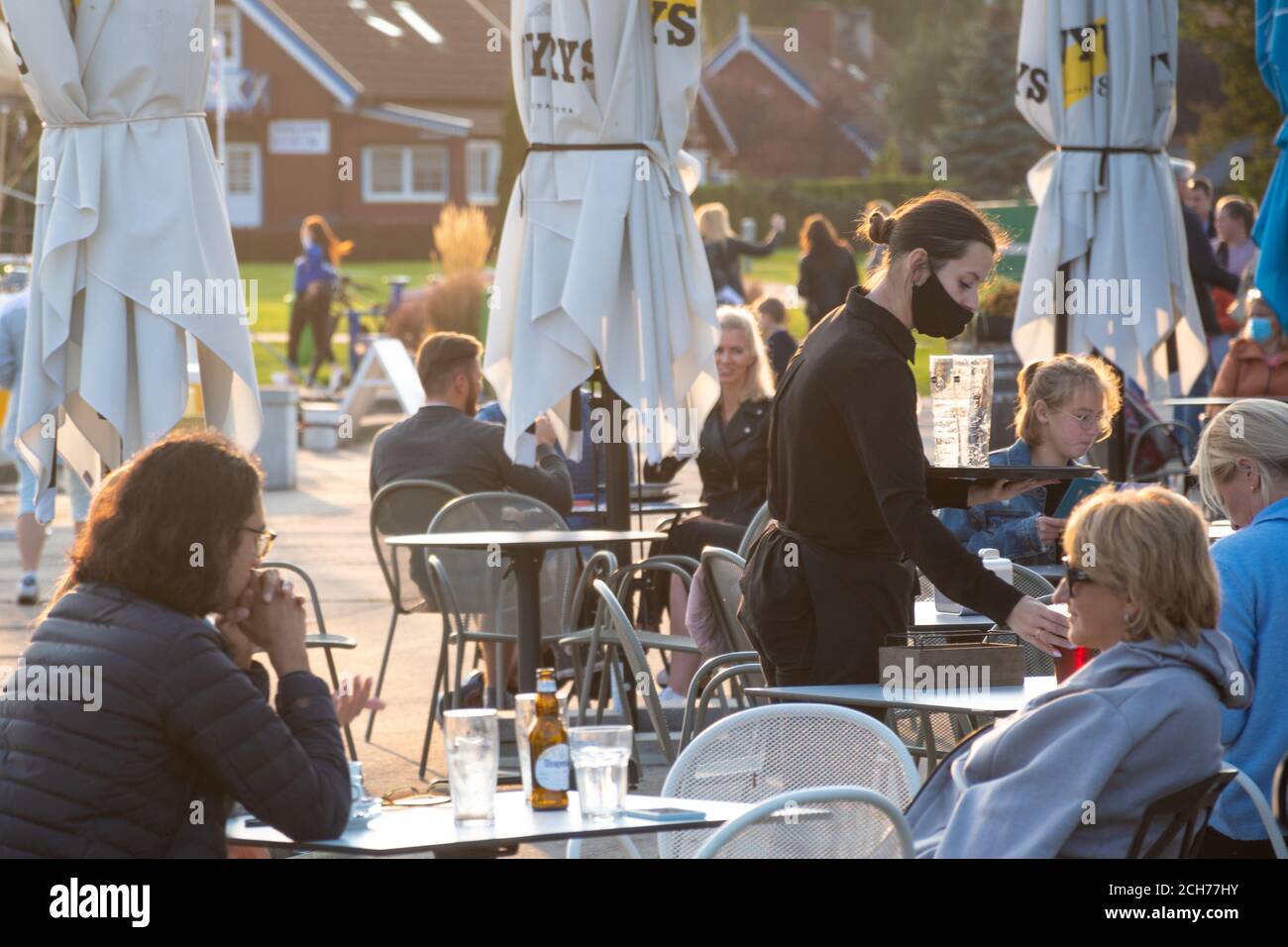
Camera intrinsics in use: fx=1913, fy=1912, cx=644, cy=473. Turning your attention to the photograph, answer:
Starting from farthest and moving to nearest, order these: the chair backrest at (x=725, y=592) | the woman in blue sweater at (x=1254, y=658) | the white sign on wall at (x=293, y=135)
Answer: the white sign on wall at (x=293, y=135), the chair backrest at (x=725, y=592), the woman in blue sweater at (x=1254, y=658)

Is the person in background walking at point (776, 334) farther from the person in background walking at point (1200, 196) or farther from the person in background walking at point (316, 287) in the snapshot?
the person in background walking at point (316, 287)

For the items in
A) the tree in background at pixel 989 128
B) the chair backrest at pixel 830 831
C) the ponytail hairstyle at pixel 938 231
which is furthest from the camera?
the tree in background at pixel 989 128

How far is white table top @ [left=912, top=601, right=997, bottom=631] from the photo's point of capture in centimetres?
474

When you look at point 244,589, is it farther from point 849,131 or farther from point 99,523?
point 849,131

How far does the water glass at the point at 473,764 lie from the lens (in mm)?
3545

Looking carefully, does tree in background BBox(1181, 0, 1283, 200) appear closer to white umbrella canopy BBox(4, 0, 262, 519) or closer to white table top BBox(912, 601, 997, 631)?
white umbrella canopy BBox(4, 0, 262, 519)

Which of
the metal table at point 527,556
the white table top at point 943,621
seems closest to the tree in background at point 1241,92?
the metal table at point 527,556

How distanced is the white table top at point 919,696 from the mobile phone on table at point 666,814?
0.79 m

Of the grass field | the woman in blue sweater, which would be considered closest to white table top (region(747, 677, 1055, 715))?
the woman in blue sweater

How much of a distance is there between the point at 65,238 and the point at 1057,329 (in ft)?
15.8

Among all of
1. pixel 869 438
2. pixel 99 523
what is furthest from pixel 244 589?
pixel 869 438

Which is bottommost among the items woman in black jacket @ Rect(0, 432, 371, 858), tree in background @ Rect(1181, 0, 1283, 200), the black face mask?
woman in black jacket @ Rect(0, 432, 371, 858)

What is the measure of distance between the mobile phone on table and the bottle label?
0.15m
